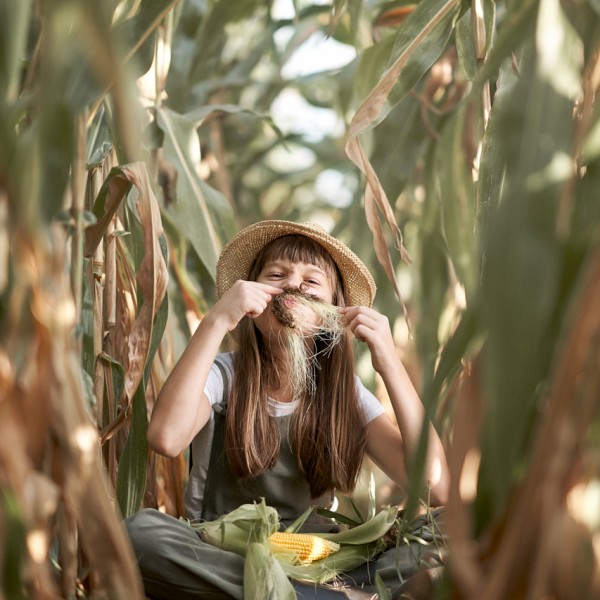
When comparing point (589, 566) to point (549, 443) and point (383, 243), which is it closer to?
point (549, 443)

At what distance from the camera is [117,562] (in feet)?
2.31

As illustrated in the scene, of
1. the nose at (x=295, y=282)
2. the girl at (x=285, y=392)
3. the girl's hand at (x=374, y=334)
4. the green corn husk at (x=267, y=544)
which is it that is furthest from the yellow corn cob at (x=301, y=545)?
the nose at (x=295, y=282)

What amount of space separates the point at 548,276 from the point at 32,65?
0.83 m

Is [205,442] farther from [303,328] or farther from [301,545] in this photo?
[301,545]

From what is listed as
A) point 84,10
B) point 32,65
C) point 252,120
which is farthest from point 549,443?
point 252,120

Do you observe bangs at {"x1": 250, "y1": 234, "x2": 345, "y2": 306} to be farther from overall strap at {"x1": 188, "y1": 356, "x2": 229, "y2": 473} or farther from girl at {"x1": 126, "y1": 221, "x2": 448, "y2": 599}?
overall strap at {"x1": 188, "y1": 356, "x2": 229, "y2": 473}

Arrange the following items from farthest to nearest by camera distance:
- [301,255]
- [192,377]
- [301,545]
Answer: [301,255]
[192,377]
[301,545]

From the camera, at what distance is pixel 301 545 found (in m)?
1.31

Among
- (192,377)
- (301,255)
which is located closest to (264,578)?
(192,377)

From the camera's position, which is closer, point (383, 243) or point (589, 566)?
point (589, 566)

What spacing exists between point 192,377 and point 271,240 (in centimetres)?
38

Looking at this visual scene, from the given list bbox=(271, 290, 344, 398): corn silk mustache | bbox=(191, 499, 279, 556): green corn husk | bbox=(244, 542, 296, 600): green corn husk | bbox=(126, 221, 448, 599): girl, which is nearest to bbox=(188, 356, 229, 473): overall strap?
bbox=(126, 221, 448, 599): girl

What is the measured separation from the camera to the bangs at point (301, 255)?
1.68 metres

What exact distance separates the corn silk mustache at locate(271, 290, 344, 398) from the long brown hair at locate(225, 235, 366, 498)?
0.03 metres
